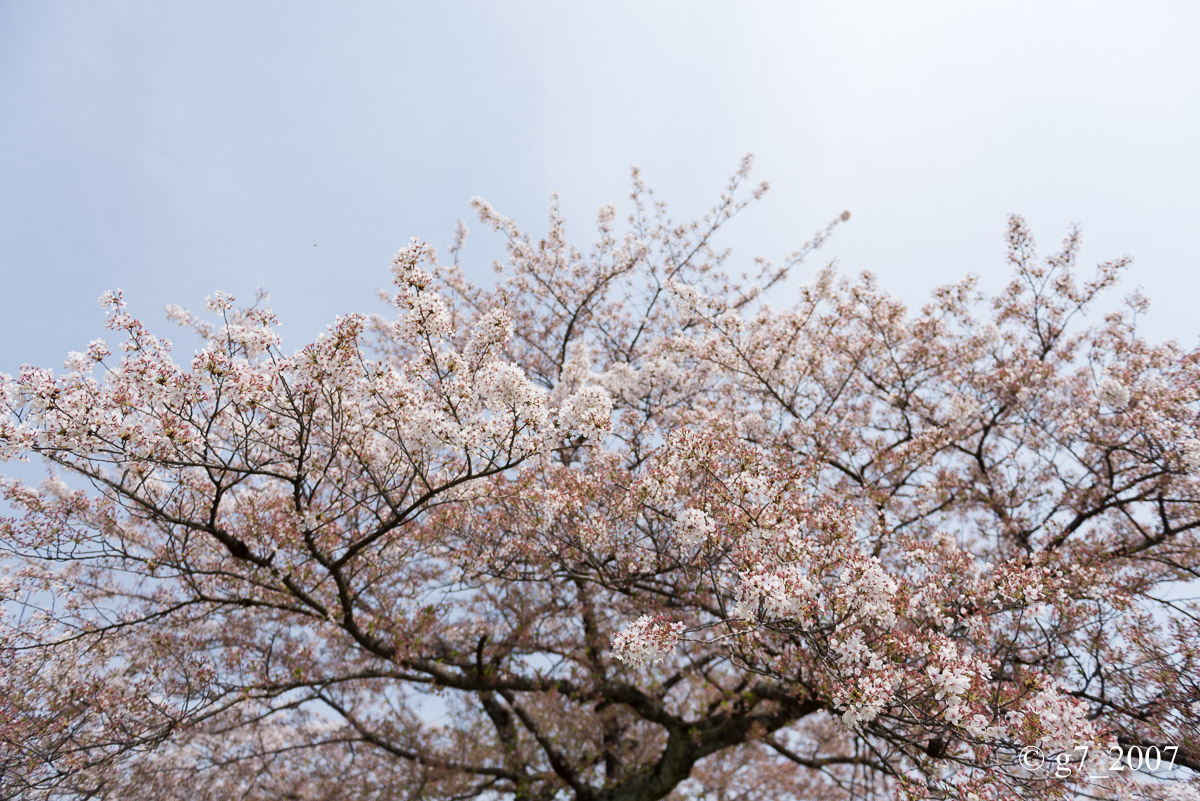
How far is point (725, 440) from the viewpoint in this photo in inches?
223

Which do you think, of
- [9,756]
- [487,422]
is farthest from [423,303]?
[9,756]

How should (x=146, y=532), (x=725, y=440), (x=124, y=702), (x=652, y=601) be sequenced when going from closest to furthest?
1. (x=725, y=440)
2. (x=124, y=702)
3. (x=652, y=601)
4. (x=146, y=532)

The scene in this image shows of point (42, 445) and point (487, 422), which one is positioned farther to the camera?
point (487, 422)

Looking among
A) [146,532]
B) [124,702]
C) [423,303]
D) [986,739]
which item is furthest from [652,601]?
[146,532]

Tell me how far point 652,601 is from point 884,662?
9.95ft

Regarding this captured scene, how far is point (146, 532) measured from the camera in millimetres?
8633

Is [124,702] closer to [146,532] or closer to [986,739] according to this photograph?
[146,532]

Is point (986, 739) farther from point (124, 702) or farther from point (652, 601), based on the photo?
point (124, 702)

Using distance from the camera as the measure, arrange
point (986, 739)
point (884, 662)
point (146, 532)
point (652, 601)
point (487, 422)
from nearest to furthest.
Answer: point (986, 739), point (884, 662), point (487, 422), point (652, 601), point (146, 532)

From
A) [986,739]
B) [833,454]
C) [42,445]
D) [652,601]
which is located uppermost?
[42,445]

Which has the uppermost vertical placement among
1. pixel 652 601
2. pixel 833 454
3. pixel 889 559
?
pixel 833 454

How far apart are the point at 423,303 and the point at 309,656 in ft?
18.4

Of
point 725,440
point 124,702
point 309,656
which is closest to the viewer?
point 725,440

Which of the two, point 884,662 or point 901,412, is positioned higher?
point 901,412
